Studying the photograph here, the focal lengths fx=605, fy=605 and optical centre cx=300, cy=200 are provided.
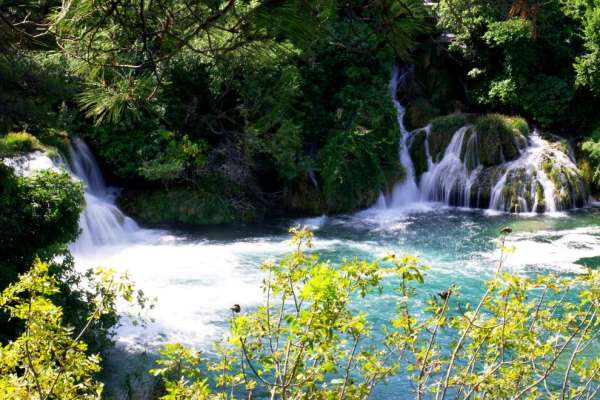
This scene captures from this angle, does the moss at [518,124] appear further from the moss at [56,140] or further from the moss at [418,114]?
the moss at [56,140]

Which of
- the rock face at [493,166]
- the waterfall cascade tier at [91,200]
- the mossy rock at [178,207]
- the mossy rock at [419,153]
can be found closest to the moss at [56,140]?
the waterfall cascade tier at [91,200]

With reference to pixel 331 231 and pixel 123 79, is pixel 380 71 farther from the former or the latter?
pixel 123 79

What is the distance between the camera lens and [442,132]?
16.8 metres

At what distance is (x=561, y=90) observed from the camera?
1736 cm

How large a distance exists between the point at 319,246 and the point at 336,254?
0.66m

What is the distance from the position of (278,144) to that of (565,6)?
32.0ft

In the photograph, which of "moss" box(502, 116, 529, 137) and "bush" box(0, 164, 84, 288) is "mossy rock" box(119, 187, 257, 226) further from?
"moss" box(502, 116, 529, 137)

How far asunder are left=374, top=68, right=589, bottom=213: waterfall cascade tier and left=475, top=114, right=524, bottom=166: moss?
3cm

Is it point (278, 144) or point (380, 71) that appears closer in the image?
point (278, 144)

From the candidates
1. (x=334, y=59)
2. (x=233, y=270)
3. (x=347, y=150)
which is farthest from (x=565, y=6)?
(x=233, y=270)

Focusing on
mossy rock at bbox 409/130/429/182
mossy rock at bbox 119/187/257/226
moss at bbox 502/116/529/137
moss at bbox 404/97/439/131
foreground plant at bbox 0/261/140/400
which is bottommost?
foreground plant at bbox 0/261/140/400

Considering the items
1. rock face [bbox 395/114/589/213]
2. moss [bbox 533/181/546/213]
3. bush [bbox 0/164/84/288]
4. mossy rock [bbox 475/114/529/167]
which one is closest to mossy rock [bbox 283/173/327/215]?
rock face [bbox 395/114/589/213]

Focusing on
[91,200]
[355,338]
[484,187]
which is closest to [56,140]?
[91,200]

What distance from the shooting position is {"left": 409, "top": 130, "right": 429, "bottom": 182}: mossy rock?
16734 millimetres
